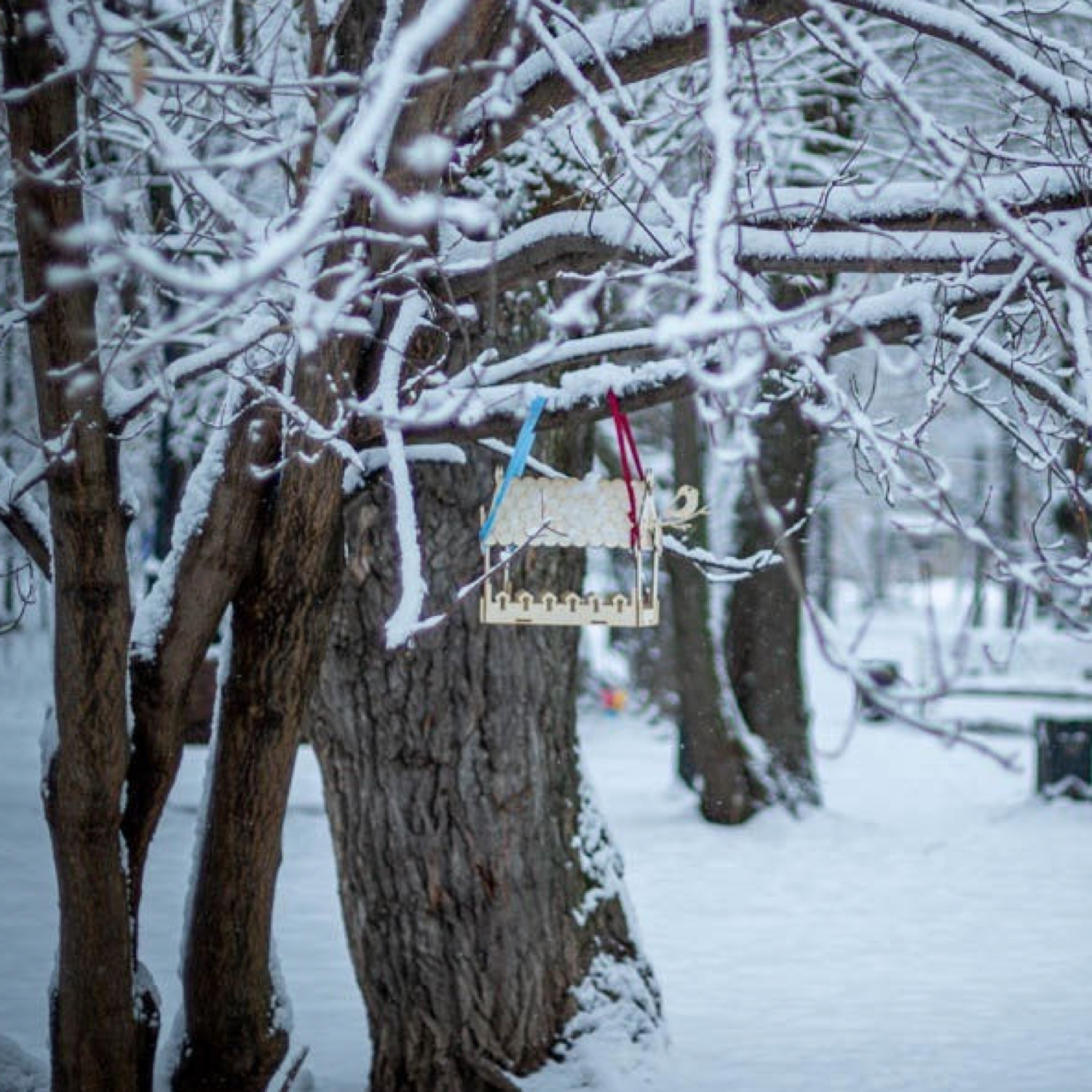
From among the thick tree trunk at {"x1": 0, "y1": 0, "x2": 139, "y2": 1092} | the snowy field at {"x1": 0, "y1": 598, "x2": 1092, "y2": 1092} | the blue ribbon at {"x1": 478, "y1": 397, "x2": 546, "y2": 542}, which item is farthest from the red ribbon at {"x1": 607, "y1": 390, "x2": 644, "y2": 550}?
the snowy field at {"x1": 0, "y1": 598, "x2": 1092, "y2": 1092}

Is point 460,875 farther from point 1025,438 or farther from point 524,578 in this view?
point 1025,438

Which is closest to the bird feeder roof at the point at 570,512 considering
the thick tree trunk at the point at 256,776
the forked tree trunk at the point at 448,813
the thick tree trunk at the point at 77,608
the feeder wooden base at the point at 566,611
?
the feeder wooden base at the point at 566,611

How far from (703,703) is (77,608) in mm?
8163

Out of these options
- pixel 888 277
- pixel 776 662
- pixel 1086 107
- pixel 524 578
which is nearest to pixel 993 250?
pixel 1086 107

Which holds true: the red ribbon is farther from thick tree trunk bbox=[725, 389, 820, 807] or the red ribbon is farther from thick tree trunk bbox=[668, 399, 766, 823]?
thick tree trunk bbox=[725, 389, 820, 807]

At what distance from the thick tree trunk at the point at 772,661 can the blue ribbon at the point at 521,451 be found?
7452 millimetres

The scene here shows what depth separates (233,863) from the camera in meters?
3.56

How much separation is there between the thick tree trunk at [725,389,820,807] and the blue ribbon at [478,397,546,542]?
7.45 metres

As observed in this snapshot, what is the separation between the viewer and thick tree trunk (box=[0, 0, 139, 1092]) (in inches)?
110

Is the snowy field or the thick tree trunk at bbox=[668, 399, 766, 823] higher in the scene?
the thick tree trunk at bbox=[668, 399, 766, 823]

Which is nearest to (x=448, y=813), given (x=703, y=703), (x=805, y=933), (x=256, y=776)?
(x=256, y=776)

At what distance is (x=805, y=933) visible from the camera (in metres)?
8.08

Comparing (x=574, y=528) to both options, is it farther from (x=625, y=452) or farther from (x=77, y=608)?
(x=77, y=608)

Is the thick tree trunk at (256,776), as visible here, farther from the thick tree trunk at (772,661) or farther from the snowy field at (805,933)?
the thick tree trunk at (772,661)
